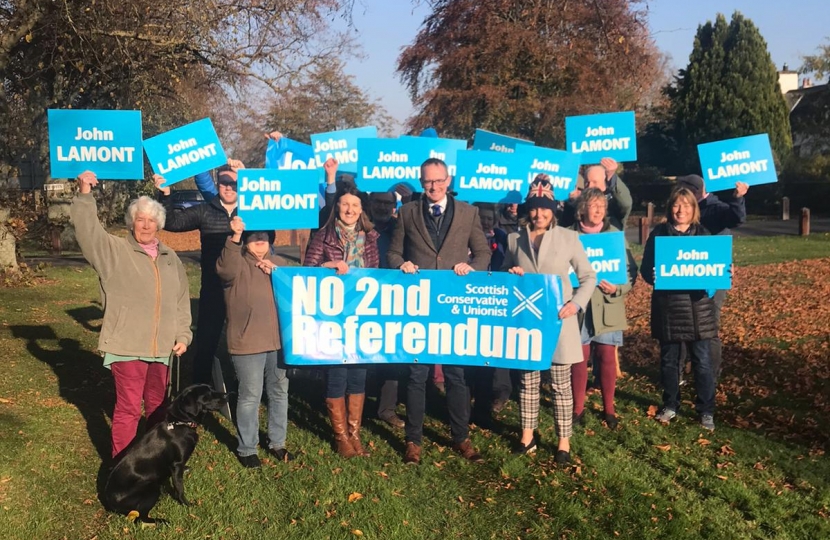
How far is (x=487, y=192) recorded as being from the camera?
24.1ft

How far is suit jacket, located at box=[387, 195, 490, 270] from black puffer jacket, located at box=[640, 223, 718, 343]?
1.67 meters

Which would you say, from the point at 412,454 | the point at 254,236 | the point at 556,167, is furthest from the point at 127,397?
the point at 556,167

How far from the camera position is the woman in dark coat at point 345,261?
6.09m

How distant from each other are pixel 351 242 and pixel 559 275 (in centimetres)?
167

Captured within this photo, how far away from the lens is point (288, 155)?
8383mm

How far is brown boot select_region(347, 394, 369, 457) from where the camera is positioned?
619 cm

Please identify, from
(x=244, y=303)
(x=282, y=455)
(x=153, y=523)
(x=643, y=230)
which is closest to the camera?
(x=153, y=523)

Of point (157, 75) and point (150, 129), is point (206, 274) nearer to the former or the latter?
point (157, 75)

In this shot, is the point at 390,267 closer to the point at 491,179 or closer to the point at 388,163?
the point at 491,179

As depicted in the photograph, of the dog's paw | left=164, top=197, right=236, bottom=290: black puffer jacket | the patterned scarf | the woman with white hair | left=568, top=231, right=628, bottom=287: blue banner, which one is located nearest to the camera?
the dog's paw

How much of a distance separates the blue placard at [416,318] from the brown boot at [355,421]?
0.33 meters

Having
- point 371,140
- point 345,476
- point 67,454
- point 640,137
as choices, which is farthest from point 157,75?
point 640,137

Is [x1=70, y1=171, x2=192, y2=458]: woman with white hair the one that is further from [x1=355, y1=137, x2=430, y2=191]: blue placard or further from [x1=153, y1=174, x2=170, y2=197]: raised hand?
[x1=355, y1=137, x2=430, y2=191]: blue placard

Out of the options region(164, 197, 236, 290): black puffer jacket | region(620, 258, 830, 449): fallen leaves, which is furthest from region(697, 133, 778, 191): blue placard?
region(164, 197, 236, 290): black puffer jacket
